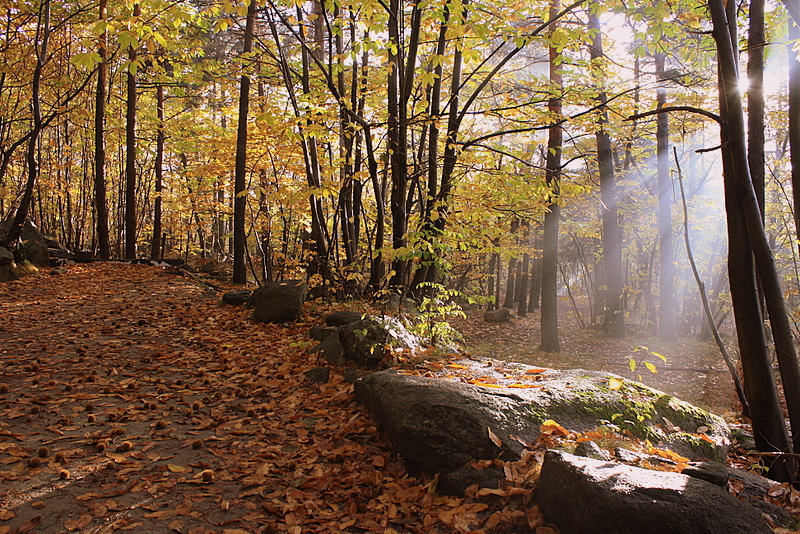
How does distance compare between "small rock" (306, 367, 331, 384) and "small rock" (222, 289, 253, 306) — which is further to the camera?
"small rock" (222, 289, 253, 306)

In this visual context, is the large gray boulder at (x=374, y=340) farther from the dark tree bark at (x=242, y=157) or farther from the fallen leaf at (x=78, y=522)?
the dark tree bark at (x=242, y=157)

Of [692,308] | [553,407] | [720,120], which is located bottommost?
[692,308]

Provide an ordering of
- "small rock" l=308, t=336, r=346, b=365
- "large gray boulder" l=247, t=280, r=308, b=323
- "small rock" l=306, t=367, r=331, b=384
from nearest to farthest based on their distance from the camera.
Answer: "small rock" l=306, t=367, r=331, b=384
"small rock" l=308, t=336, r=346, b=365
"large gray boulder" l=247, t=280, r=308, b=323

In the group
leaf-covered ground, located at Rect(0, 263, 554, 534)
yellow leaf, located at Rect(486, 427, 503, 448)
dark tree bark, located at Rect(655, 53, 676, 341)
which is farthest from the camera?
dark tree bark, located at Rect(655, 53, 676, 341)

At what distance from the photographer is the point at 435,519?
2.71 meters

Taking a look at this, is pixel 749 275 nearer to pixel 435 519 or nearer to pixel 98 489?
pixel 435 519

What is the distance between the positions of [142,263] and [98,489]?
1273 cm

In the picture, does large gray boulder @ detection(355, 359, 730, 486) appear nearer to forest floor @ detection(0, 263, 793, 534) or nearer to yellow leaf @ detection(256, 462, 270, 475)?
forest floor @ detection(0, 263, 793, 534)

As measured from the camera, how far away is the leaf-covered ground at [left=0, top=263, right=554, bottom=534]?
2.64m

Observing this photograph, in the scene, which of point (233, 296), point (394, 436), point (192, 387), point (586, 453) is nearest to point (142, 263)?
point (233, 296)

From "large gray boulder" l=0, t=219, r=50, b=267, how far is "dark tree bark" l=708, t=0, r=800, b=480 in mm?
13825

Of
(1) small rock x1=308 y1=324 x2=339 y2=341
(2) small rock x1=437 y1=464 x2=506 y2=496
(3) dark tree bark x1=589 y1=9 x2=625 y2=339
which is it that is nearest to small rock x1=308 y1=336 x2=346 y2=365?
(1) small rock x1=308 y1=324 x2=339 y2=341

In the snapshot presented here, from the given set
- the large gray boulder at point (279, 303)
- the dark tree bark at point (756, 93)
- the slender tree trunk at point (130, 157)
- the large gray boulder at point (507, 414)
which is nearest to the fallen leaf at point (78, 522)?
the large gray boulder at point (507, 414)

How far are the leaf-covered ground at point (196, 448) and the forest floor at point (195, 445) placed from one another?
0.01 metres
